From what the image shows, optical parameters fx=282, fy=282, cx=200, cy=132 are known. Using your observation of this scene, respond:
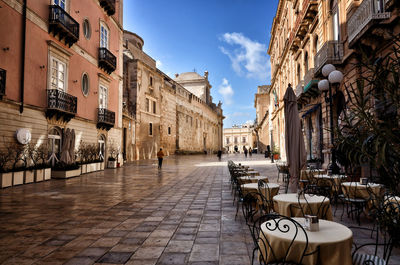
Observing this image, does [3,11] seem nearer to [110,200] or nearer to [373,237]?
[110,200]

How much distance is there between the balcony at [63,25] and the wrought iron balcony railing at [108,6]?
14.3 ft

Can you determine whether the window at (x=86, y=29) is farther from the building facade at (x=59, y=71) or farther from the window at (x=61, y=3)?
the window at (x=61, y=3)

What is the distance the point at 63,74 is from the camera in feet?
46.8

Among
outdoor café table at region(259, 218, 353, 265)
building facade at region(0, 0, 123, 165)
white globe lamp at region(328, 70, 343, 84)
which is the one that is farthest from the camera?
building facade at region(0, 0, 123, 165)

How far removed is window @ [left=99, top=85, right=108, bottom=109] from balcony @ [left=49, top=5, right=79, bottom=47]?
4.40m

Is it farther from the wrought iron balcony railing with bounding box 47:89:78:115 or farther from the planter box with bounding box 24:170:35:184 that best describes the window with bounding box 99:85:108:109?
the planter box with bounding box 24:170:35:184

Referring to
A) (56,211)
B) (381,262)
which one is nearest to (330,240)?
(381,262)

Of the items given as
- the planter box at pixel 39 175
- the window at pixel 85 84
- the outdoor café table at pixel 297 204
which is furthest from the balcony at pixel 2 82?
the outdoor café table at pixel 297 204

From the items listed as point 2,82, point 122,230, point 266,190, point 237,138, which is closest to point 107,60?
point 2,82

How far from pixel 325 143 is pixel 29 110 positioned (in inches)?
517

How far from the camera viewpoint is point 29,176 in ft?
35.5

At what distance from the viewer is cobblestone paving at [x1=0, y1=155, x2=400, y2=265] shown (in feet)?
11.6

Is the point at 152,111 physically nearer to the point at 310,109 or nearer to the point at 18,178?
the point at 310,109

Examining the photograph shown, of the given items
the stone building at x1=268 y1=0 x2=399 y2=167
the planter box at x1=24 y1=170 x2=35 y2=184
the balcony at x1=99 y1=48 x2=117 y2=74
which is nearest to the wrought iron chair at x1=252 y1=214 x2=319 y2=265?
the stone building at x1=268 y1=0 x2=399 y2=167
